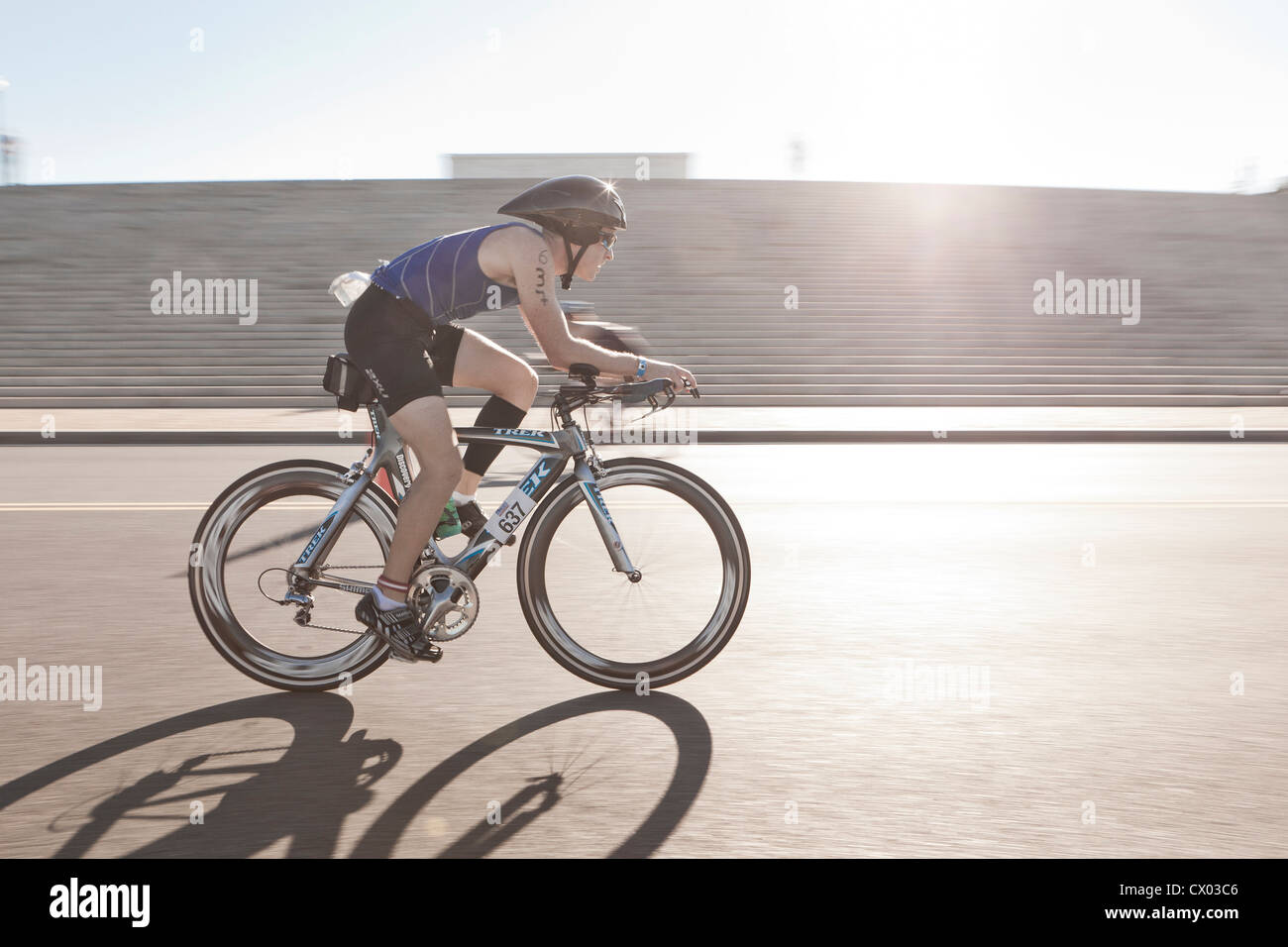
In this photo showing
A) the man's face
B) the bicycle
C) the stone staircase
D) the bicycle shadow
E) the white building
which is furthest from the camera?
the white building

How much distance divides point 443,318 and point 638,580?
117 cm

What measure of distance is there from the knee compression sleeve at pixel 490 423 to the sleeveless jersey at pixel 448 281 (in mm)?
386

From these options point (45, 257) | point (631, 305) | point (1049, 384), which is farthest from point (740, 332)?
point (45, 257)

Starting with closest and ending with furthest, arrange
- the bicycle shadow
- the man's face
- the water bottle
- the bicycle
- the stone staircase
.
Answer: the bicycle shadow < the man's face < the bicycle < the water bottle < the stone staircase

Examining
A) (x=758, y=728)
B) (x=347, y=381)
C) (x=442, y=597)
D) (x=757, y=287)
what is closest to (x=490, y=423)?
(x=347, y=381)

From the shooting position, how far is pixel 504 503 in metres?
4.43

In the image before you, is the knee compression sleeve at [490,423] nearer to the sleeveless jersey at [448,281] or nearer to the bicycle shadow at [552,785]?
the sleeveless jersey at [448,281]

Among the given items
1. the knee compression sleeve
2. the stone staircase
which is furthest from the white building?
the knee compression sleeve

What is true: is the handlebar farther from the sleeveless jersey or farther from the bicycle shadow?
the bicycle shadow

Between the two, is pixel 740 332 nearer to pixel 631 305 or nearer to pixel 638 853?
pixel 631 305

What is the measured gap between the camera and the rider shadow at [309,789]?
2979 millimetres

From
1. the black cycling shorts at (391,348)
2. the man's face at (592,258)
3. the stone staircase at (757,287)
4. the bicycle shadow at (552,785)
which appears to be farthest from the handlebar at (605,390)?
the stone staircase at (757,287)

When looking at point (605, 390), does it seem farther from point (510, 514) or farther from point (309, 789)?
point (309, 789)

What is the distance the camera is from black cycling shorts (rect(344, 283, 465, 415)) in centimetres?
410
